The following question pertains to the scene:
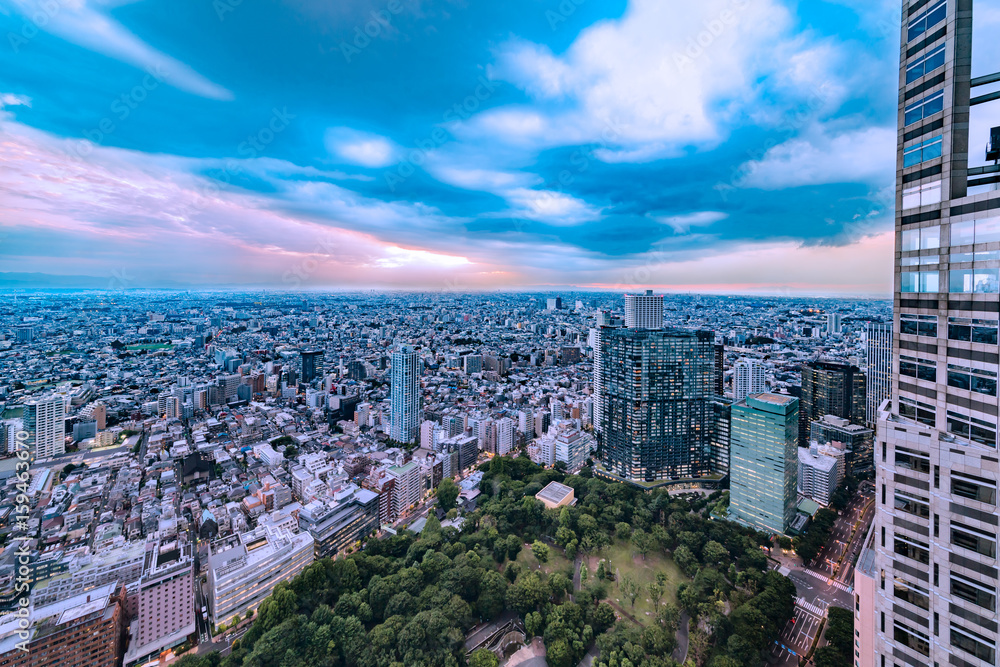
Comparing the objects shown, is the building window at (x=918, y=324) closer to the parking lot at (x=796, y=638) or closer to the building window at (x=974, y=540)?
the building window at (x=974, y=540)

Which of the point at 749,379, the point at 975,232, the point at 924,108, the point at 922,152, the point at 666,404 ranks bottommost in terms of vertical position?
the point at 666,404

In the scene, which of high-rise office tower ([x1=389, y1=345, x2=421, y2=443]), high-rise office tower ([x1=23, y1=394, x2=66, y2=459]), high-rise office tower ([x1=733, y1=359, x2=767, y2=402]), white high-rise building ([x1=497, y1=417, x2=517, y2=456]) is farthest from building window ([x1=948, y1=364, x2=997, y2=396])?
high-rise office tower ([x1=23, y1=394, x2=66, y2=459])

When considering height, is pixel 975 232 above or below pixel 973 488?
above

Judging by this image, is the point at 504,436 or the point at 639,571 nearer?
the point at 639,571

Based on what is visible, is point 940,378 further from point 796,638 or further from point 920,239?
point 796,638

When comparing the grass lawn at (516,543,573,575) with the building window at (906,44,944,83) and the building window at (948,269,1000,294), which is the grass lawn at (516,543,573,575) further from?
the building window at (906,44,944,83)

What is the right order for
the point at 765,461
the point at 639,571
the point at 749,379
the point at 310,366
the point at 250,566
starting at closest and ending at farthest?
the point at 250,566
the point at 639,571
the point at 765,461
the point at 749,379
the point at 310,366

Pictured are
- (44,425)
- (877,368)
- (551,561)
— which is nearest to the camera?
(551,561)

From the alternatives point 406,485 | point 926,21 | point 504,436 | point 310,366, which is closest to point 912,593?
point 926,21
